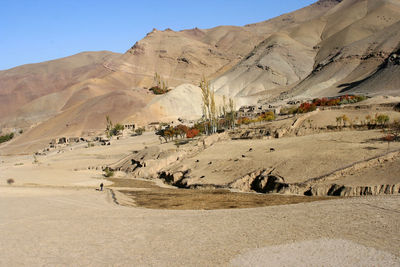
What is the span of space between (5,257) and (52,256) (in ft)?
3.36

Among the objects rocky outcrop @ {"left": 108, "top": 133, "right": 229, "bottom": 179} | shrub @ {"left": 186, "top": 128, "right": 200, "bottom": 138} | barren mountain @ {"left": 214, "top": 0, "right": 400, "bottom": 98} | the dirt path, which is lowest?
the dirt path

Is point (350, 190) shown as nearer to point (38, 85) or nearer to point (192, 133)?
point (192, 133)

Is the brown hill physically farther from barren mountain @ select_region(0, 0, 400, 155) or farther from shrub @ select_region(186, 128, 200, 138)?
shrub @ select_region(186, 128, 200, 138)

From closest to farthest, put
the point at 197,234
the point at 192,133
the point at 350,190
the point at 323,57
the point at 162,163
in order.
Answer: the point at 197,234 < the point at 350,190 < the point at 162,163 < the point at 192,133 < the point at 323,57

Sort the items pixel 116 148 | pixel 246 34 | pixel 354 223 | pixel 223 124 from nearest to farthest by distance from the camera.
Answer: pixel 354 223, pixel 116 148, pixel 223 124, pixel 246 34

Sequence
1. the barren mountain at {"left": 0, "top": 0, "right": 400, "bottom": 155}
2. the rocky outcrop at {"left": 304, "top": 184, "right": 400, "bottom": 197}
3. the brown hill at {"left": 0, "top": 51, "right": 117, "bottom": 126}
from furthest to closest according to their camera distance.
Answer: the brown hill at {"left": 0, "top": 51, "right": 117, "bottom": 126} → the barren mountain at {"left": 0, "top": 0, "right": 400, "bottom": 155} → the rocky outcrop at {"left": 304, "top": 184, "right": 400, "bottom": 197}

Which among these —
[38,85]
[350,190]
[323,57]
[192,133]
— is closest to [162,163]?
[192,133]

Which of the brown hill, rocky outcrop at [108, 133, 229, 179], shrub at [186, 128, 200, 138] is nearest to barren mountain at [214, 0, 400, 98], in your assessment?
shrub at [186, 128, 200, 138]

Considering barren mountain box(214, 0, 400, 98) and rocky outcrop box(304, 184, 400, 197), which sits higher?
barren mountain box(214, 0, 400, 98)

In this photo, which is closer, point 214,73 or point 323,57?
point 323,57

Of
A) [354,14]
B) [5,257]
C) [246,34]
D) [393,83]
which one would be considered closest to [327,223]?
[5,257]

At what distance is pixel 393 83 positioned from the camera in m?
58.2

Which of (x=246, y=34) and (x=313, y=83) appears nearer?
→ (x=313, y=83)

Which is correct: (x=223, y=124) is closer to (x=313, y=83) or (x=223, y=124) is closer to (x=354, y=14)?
(x=313, y=83)
